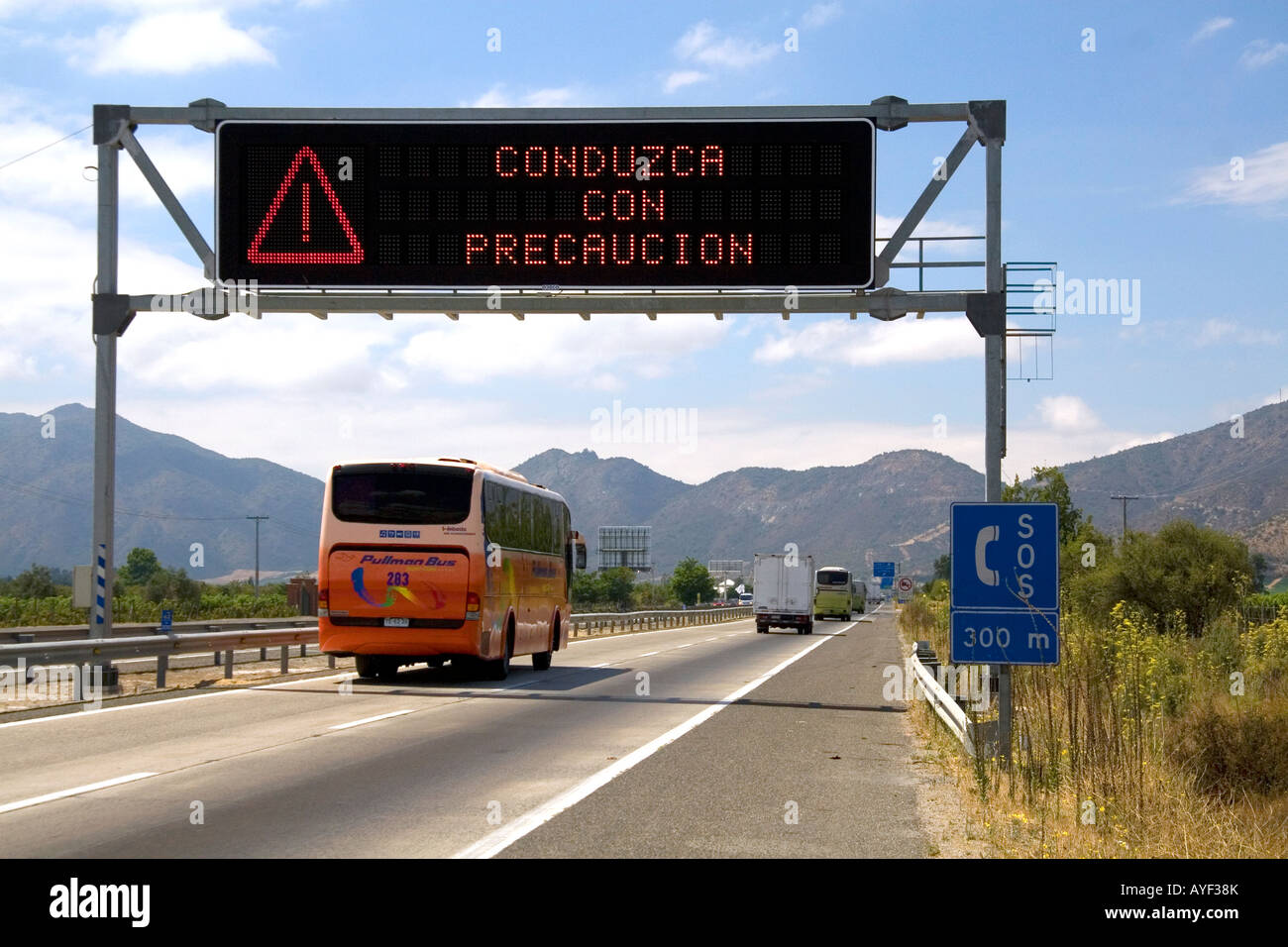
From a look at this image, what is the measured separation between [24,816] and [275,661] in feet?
76.5

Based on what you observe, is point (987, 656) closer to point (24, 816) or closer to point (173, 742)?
point (24, 816)

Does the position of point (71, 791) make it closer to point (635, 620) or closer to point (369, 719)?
point (369, 719)

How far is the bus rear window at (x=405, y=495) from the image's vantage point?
22156mm

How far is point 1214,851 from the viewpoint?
8.06 meters

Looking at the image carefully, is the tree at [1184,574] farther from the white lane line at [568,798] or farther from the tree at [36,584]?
the tree at [36,584]

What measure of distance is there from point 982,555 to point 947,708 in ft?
10.4

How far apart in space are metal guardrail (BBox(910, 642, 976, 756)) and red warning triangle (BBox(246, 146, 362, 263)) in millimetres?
9762

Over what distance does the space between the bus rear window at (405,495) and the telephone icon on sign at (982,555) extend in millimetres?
11872

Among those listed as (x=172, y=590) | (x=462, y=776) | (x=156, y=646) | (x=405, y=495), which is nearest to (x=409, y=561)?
(x=405, y=495)

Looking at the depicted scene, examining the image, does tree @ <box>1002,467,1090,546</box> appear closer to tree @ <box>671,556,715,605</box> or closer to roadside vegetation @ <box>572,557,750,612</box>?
roadside vegetation @ <box>572,557,750,612</box>

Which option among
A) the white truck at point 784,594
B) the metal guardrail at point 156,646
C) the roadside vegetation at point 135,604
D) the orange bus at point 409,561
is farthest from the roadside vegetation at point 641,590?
the orange bus at point 409,561

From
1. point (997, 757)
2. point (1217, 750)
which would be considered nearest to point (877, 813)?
point (997, 757)

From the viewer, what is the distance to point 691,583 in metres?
165

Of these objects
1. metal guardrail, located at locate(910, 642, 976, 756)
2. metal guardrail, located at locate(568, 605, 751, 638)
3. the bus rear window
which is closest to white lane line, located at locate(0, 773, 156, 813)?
metal guardrail, located at locate(910, 642, 976, 756)
